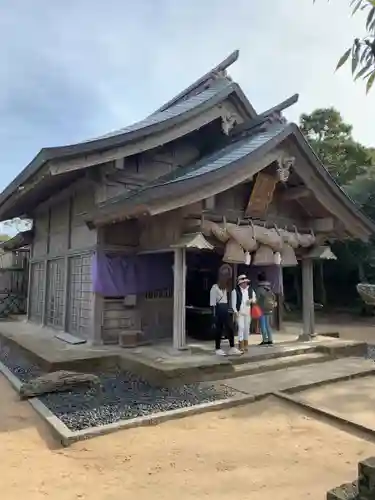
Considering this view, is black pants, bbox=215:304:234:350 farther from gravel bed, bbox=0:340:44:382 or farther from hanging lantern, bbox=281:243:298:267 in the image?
gravel bed, bbox=0:340:44:382

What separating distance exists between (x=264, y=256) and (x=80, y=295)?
4.61 metres

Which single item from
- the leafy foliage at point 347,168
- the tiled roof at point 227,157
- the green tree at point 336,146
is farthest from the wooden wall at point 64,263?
the green tree at point 336,146

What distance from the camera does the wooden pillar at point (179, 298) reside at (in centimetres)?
757

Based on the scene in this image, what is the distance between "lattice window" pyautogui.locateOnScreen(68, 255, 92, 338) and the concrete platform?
1.90ft

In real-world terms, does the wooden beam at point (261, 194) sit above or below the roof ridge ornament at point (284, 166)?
below

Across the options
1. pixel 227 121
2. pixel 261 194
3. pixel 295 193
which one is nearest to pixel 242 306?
pixel 261 194

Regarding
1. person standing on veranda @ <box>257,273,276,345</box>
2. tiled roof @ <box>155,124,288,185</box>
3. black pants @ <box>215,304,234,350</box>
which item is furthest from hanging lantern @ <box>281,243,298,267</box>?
tiled roof @ <box>155,124,288,185</box>

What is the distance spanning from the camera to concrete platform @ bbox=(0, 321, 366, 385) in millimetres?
6715

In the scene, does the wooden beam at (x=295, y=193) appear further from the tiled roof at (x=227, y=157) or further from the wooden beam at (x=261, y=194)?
the tiled roof at (x=227, y=157)

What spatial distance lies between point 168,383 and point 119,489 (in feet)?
9.65

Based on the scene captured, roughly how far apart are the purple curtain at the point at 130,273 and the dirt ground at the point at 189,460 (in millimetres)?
3722

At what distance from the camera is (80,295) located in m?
9.76

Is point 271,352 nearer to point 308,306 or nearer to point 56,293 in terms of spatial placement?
point 308,306

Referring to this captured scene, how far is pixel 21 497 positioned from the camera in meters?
3.31
